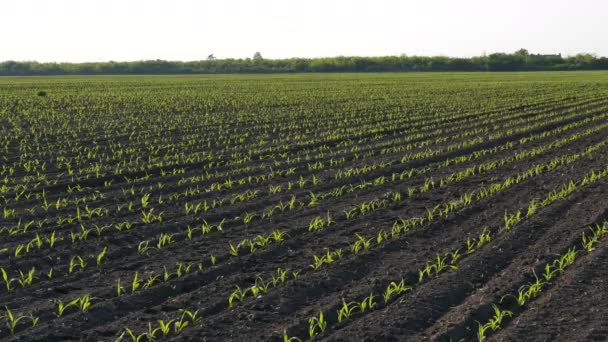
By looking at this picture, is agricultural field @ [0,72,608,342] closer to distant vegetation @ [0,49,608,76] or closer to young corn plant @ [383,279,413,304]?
young corn plant @ [383,279,413,304]

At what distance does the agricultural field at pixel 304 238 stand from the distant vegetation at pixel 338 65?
242 feet

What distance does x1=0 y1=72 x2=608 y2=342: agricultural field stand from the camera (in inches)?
199

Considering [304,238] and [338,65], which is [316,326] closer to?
[304,238]

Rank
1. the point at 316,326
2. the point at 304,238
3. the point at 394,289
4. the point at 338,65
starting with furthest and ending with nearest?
the point at 338,65 → the point at 304,238 → the point at 394,289 → the point at 316,326

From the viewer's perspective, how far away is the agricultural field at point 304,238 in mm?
5059

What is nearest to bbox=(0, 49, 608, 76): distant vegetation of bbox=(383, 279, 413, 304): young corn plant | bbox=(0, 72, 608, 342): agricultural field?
Result: bbox=(0, 72, 608, 342): agricultural field

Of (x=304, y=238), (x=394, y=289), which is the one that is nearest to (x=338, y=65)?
(x=304, y=238)

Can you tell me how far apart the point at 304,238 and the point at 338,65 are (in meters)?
83.6

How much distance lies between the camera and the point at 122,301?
17.7 feet

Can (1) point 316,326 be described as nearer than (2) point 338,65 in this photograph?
Yes

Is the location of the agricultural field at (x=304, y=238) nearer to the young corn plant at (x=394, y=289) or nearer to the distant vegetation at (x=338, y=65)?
the young corn plant at (x=394, y=289)

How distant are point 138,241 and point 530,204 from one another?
4.15 meters

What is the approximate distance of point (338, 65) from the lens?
89.6m

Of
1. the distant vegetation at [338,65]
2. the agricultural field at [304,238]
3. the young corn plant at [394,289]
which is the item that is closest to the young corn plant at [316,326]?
the agricultural field at [304,238]
